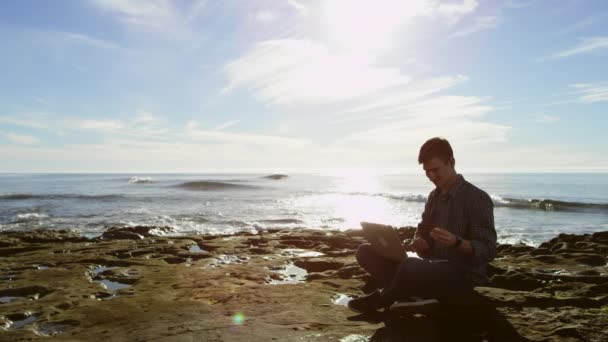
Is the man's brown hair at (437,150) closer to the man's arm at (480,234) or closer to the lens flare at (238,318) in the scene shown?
the man's arm at (480,234)

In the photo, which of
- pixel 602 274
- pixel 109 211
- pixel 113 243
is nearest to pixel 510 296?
pixel 602 274

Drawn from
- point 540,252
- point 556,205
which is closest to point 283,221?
point 540,252

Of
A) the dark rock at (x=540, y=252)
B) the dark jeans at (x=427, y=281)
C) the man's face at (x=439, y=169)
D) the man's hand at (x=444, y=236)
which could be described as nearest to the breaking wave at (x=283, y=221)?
the dark rock at (x=540, y=252)

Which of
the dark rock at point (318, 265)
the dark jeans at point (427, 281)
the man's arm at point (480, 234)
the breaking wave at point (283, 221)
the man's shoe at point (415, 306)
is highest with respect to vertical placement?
the man's arm at point (480, 234)

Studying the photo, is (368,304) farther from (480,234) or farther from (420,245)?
(480,234)

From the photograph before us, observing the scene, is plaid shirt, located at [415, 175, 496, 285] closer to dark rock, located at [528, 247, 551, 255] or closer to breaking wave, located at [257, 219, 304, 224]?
dark rock, located at [528, 247, 551, 255]

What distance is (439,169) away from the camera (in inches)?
184

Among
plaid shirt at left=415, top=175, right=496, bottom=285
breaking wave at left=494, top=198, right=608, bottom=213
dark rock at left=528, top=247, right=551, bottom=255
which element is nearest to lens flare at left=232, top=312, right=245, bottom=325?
plaid shirt at left=415, top=175, right=496, bottom=285

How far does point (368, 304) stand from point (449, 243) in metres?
1.65

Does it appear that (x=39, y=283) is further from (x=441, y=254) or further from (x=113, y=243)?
(x=441, y=254)

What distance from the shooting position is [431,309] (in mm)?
4863

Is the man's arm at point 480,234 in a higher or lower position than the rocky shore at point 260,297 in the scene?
higher

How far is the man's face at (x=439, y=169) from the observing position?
4.65 meters

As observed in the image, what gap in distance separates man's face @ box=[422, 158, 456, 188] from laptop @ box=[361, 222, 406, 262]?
792 millimetres
